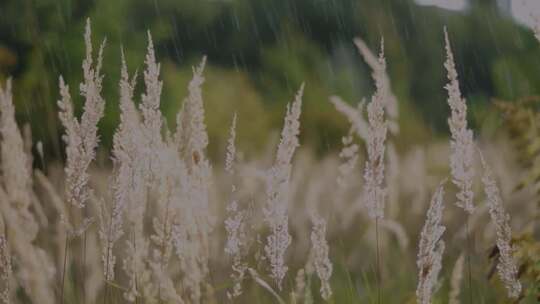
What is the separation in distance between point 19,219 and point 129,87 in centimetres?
46

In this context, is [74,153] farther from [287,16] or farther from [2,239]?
[287,16]

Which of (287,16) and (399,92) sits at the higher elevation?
(399,92)

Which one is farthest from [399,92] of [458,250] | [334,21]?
[334,21]

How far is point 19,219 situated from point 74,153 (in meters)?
0.24

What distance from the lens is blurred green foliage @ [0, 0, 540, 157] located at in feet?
35.3

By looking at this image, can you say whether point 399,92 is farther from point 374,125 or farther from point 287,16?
point 287,16

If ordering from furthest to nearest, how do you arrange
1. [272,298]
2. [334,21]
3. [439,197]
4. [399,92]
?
[334,21] → [399,92] → [272,298] → [439,197]

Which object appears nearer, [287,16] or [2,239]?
[2,239]

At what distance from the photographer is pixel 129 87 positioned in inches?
86.8

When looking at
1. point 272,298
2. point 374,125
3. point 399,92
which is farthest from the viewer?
point 399,92

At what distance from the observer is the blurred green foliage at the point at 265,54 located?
35.3 feet

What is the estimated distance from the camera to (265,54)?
74.2 feet

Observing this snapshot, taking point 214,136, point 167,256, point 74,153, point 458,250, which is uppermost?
point 74,153

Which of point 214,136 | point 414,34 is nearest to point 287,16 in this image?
point 414,34
